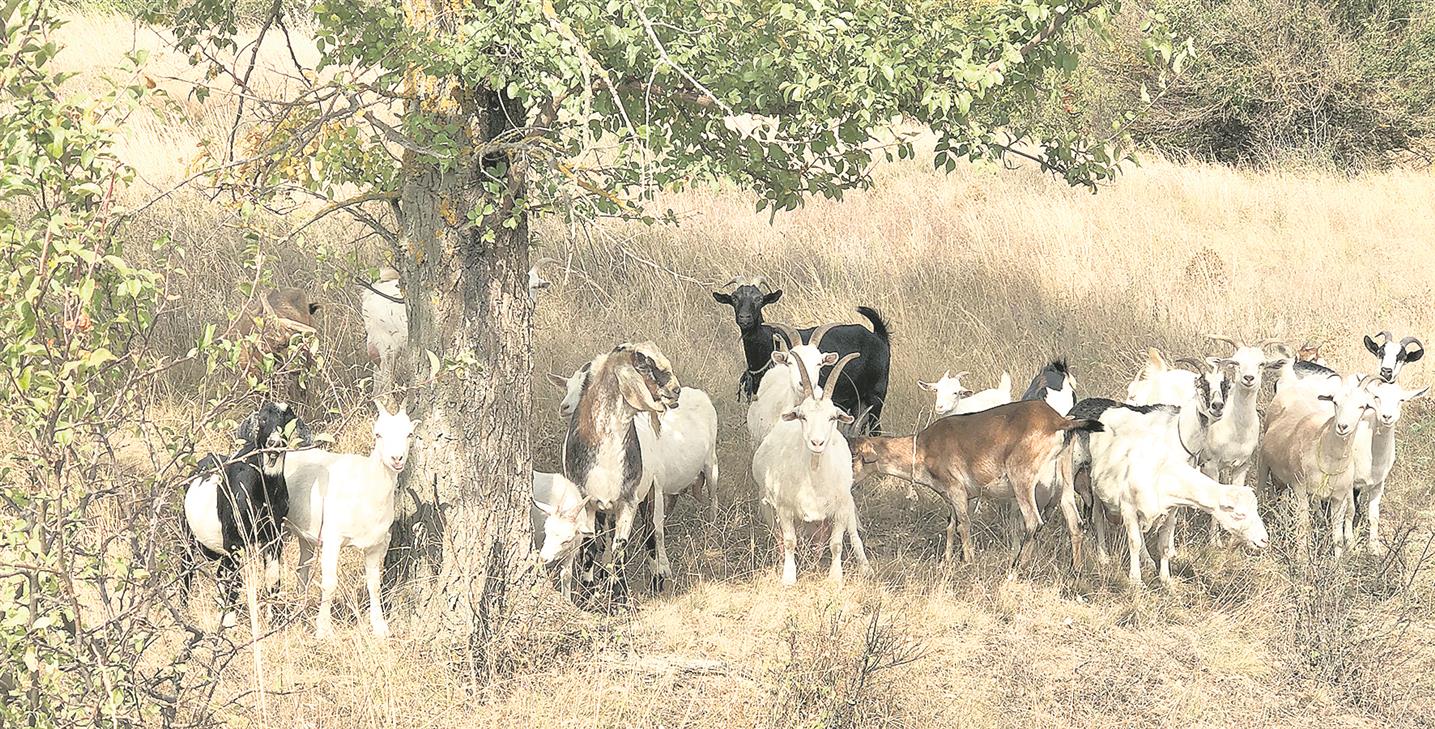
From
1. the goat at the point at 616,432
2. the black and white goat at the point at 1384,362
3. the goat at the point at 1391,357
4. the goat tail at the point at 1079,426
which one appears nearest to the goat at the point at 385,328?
the goat at the point at 616,432

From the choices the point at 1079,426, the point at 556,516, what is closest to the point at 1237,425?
the point at 1079,426

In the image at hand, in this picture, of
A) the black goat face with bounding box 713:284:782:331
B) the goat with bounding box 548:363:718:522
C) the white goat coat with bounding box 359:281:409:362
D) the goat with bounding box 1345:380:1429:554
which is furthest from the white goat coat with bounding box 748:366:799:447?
the goat with bounding box 1345:380:1429:554

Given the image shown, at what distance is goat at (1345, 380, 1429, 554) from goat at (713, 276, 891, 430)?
320 centimetres

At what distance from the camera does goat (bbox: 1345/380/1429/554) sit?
8188 mm

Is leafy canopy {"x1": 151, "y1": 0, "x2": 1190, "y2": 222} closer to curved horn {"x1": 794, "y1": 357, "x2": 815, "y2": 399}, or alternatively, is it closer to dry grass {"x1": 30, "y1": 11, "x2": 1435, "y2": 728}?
dry grass {"x1": 30, "y1": 11, "x2": 1435, "y2": 728}

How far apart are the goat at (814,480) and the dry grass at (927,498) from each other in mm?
220

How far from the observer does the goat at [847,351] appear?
33.6 ft

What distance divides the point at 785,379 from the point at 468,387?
10.0 feet

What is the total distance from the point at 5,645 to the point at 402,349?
5536 mm

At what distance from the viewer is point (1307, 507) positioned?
27.8 feet

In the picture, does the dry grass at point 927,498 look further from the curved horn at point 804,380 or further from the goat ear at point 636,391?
the goat ear at point 636,391

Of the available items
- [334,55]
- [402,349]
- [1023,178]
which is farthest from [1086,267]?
[334,55]

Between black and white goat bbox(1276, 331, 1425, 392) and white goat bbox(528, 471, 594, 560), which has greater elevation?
black and white goat bbox(1276, 331, 1425, 392)

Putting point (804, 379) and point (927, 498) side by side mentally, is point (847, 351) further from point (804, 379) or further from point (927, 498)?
point (804, 379)
